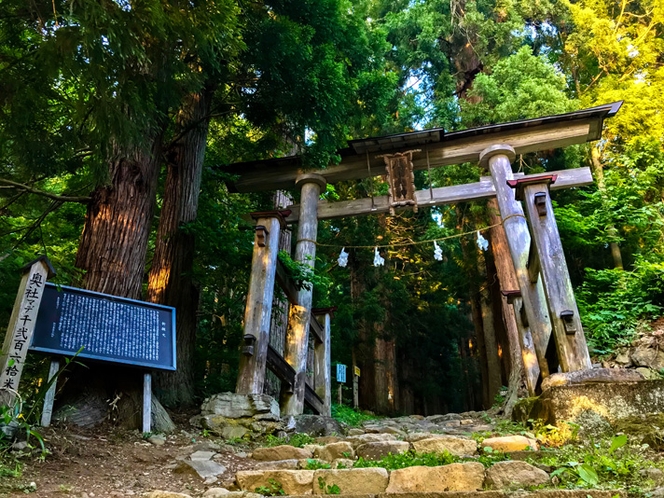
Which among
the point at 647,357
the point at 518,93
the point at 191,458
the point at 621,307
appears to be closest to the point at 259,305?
the point at 191,458

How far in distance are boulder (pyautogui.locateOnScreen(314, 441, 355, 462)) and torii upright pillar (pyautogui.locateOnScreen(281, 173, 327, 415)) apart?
2.57m

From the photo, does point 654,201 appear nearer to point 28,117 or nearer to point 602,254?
point 602,254

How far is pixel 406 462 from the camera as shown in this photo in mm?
3264

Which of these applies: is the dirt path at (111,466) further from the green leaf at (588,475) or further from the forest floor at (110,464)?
the green leaf at (588,475)

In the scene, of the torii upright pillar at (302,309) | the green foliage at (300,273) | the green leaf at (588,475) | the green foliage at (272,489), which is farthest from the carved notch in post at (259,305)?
the green leaf at (588,475)

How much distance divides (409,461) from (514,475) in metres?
0.77

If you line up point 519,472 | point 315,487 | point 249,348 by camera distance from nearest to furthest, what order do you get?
1. point 519,472
2. point 315,487
3. point 249,348

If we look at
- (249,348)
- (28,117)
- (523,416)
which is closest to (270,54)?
(28,117)

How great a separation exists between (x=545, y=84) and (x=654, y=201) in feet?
10.5

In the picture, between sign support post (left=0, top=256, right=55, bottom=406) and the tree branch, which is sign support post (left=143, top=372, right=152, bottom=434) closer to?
sign support post (left=0, top=256, right=55, bottom=406)

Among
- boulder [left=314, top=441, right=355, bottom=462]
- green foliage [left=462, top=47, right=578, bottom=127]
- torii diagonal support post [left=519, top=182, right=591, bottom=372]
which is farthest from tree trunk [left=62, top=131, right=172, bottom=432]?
green foliage [left=462, top=47, right=578, bottom=127]

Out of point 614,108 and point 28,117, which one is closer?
point 28,117

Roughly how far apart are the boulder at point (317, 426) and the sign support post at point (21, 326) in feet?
8.79

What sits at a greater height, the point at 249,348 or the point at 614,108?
the point at 614,108
